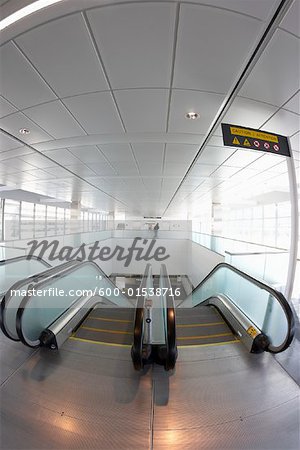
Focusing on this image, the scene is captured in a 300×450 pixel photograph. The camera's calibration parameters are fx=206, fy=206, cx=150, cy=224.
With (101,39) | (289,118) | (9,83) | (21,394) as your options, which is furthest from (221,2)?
(21,394)

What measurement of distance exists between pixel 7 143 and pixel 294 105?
14.7 feet

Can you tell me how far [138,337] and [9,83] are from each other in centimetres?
301

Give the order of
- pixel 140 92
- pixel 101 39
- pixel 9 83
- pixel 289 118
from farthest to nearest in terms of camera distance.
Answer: pixel 289 118 < pixel 140 92 < pixel 9 83 < pixel 101 39

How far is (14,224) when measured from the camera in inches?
416

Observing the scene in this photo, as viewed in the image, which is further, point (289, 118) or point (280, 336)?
point (289, 118)

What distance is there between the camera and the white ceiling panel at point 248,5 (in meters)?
1.40

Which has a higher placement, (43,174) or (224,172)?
(224,172)

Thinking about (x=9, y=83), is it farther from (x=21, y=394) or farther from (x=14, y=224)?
(x=14, y=224)

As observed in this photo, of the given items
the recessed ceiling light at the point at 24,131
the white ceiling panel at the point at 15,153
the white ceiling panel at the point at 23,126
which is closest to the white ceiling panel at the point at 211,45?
the white ceiling panel at the point at 23,126

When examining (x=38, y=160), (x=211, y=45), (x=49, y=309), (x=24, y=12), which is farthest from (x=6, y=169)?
(x=211, y=45)

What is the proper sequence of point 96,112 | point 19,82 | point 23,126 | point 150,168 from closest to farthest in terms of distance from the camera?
point 19,82 → point 96,112 → point 23,126 → point 150,168

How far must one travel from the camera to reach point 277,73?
1.98m

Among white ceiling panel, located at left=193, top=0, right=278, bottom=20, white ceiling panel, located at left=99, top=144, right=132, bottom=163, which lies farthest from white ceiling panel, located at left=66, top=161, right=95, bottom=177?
white ceiling panel, located at left=193, top=0, right=278, bottom=20

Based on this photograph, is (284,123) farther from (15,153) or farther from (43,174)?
(43,174)
